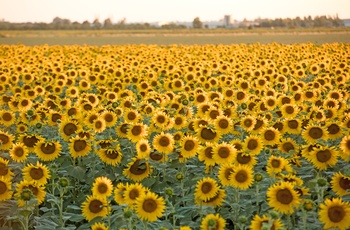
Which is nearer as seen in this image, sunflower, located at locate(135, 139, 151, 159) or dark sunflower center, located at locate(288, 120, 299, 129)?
sunflower, located at locate(135, 139, 151, 159)

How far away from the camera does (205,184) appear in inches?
198

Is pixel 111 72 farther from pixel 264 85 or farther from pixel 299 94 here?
pixel 299 94

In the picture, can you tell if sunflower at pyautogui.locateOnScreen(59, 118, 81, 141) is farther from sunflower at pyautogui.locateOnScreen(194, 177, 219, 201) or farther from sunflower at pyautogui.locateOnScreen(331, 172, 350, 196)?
sunflower at pyautogui.locateOnScreen(331, 172, 350, 196)

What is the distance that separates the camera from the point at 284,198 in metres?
4.61

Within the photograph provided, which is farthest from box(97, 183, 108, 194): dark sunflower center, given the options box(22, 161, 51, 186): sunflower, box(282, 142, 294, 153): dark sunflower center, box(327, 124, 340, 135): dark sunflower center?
box(327, 124, 340, 135): dark sunflower center

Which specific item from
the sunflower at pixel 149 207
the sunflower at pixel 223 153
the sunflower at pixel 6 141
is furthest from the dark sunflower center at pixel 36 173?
the sunflower at pixel 223 153

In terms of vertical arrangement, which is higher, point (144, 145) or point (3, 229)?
point (144, 145)

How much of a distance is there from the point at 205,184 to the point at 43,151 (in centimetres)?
242

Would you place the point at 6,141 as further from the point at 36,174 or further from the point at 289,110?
the point at 289,110

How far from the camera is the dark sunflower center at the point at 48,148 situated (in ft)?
21.2

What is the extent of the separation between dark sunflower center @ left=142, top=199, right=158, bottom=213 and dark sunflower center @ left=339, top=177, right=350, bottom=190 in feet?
6.03

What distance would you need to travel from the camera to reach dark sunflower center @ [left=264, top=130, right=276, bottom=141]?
650cm

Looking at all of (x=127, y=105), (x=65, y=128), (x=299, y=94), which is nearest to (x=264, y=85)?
(x=299, y=94)

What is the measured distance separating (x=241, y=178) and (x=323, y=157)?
113 cm
